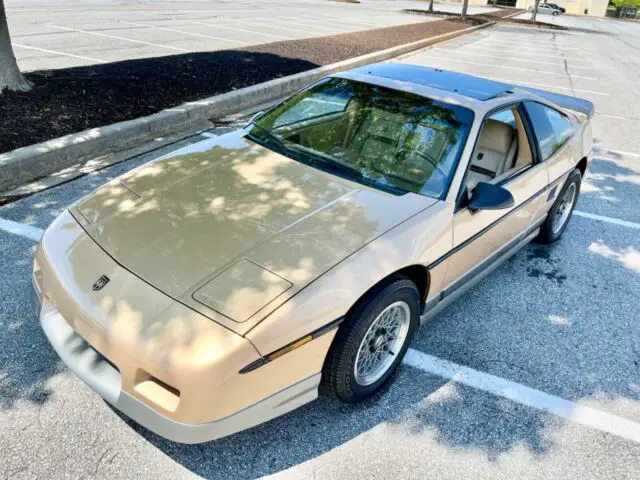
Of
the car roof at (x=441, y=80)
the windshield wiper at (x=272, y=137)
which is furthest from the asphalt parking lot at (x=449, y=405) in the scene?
the windshield wiper at (x=272, y=137)

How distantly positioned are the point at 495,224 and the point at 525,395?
1.08m

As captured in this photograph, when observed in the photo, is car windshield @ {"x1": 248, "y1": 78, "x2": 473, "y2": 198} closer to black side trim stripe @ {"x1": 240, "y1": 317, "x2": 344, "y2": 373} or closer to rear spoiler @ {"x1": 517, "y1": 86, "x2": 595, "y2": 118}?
black side trim stripe @ {"x1": 240, "y1": 317, "x2": 344, "y2": 373}

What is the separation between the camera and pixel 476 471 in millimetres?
2447

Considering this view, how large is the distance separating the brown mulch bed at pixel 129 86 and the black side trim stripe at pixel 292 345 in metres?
4.41

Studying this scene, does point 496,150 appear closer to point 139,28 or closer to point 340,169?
point 340,169

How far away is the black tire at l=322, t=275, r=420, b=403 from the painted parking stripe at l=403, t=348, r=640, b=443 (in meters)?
0.51

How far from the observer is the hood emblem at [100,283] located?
2287 mm

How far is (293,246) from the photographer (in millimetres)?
2475

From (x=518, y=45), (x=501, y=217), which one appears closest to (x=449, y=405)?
(x=501, y=217)

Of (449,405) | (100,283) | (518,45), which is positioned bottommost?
(449,405)

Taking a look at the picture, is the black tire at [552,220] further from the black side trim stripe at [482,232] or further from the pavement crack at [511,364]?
the pavement crack at [511,364]

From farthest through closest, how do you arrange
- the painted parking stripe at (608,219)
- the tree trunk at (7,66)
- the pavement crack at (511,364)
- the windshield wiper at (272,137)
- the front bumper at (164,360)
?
the tree trunk at (7,66) → the painted parking stripe at (608,219) → the windshield wiper at (272,137) → the pavement crack at (511,364) → the front bumper at (164,360)

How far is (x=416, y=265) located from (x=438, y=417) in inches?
32.6

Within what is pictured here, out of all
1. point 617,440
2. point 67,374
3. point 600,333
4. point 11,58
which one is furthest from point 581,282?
point 11,58
